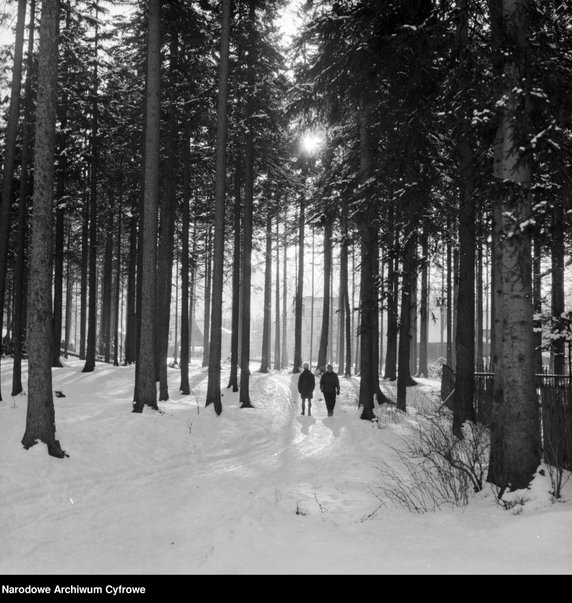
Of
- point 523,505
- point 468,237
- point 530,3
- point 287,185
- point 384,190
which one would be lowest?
point 523,505

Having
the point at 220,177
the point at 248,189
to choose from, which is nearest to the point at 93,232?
the point at 248,189

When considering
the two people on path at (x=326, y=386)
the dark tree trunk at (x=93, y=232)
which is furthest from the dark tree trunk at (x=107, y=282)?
the two people on path at (x=326, y=386)

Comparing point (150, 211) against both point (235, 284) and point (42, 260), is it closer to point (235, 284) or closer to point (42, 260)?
point (42, 260)

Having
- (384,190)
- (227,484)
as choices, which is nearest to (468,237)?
(384,190)

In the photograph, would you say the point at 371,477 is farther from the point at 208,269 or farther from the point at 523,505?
the point at 208,269

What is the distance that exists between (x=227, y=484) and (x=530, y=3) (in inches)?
360

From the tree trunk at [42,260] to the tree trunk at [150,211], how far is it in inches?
143

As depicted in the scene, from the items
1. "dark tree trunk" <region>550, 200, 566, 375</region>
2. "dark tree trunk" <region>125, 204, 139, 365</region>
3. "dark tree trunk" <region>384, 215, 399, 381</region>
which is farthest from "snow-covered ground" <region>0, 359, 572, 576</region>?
"dark tree trunk" <region>125, 204, 139, 365</region>

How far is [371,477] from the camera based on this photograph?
8.00 metres

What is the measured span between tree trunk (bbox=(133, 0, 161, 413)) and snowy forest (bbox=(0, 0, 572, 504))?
0.06 meters

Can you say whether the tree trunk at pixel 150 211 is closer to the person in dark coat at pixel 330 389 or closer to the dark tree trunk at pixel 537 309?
the person in dark coat at pixel 330 389

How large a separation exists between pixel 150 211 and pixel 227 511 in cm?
881

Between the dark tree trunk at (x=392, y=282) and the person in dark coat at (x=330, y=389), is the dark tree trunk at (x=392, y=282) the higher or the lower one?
the higher one

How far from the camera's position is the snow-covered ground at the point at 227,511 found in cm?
458
